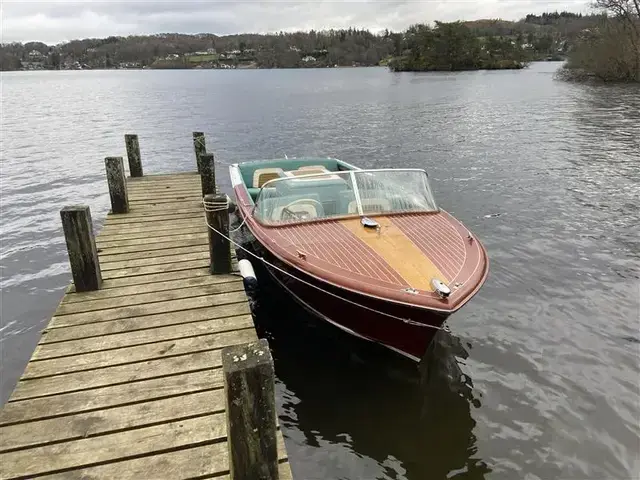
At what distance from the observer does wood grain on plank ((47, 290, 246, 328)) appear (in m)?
5.34

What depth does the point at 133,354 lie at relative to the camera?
4742mm

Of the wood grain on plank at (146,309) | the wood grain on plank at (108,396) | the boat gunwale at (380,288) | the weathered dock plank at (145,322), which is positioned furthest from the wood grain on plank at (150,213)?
the wood grain on plank at (108,396)

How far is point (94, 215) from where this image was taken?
1338 cm

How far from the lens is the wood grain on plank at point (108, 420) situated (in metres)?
3.68

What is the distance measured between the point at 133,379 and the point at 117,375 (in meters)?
0.19

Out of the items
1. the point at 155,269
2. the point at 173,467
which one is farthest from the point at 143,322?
the point at 173,467

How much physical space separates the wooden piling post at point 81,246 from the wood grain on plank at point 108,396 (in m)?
2.07

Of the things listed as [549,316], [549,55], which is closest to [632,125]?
[549,316]

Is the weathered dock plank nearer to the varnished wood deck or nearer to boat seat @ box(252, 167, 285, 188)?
the varnished wood deck

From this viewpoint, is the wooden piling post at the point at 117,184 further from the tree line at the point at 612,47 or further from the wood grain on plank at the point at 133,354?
the tree line at the point at 612,47

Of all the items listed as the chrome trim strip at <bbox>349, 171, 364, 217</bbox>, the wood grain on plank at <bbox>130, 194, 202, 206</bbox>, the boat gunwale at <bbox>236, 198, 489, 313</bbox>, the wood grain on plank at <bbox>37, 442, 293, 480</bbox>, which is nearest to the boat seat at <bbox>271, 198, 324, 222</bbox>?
the boat gunwale at <bbox>236, 198, 489, 313</bbox>

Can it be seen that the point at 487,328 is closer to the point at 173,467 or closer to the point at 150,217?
the point at 173,467

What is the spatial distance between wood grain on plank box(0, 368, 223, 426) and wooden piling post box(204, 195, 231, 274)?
2217mm

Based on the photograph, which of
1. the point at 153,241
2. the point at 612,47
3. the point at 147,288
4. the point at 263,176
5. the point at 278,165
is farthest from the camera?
the point at 612,47
